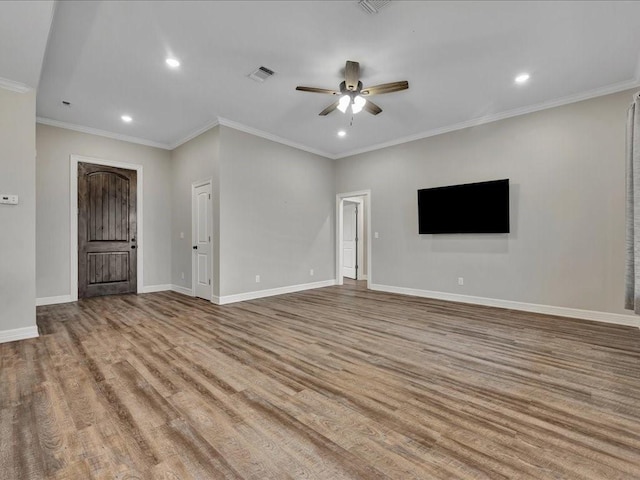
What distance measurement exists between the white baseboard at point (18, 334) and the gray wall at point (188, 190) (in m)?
2.27

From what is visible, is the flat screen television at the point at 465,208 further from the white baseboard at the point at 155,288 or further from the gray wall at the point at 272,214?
the white baseboard at the point at 155,288

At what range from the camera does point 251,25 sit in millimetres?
2787

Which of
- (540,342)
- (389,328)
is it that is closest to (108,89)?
(389,328)

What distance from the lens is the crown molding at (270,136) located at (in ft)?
16.7

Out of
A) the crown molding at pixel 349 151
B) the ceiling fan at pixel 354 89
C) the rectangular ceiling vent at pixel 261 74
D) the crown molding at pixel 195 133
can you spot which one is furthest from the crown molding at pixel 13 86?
the ceiling fan at pixel 354 89

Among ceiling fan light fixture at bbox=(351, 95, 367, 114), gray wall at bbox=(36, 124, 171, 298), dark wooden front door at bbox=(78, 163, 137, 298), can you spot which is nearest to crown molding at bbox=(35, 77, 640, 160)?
gray wall at bbox=(36, 124, 171, 298)

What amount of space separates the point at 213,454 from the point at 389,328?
2.59 m

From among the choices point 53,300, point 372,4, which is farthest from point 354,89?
point 53,300

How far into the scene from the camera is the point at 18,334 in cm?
330

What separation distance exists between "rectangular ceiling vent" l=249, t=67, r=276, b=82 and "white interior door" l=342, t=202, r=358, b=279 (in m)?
5.28

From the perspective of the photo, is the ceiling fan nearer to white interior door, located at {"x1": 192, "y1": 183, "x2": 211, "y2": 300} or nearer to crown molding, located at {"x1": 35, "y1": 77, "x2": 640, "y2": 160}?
crown molding, located at {"x1": 35, "y1": 77, "x2": 640, "y2": 160}

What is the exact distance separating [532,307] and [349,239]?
16.6 ft

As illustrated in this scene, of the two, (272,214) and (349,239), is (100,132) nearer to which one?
(272,214)

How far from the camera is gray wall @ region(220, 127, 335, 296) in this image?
5.17 metres
